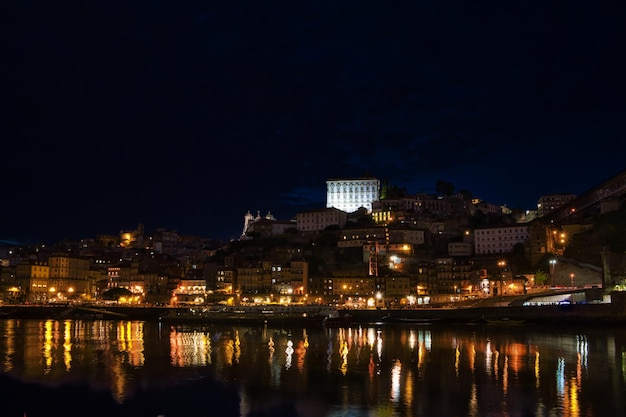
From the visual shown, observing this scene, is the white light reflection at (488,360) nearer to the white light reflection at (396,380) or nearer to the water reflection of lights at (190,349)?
the white light reflection at (396,380)

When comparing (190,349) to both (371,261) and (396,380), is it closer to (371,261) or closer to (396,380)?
(396,380)

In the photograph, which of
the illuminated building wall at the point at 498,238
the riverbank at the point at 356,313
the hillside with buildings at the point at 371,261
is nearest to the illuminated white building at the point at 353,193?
the hillside with buildings at the point at 371,261

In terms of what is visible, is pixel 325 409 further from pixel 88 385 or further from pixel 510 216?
pixel 510 216

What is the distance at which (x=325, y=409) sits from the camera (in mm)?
16984

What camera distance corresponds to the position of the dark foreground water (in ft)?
57.0

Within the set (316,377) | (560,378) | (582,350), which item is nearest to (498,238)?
(582,350)

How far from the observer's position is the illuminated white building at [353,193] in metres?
108

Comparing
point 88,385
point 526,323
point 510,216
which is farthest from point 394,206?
point 88,385

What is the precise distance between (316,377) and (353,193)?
287 ft

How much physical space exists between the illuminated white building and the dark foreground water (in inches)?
2808

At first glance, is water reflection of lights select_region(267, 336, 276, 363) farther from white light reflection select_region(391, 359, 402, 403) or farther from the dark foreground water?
white light reflection select_region(391, 359, 402, 403)

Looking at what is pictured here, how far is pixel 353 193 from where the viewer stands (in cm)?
10919

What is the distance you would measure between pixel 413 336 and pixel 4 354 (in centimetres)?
2469

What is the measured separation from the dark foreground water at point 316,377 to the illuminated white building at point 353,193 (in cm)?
7132
